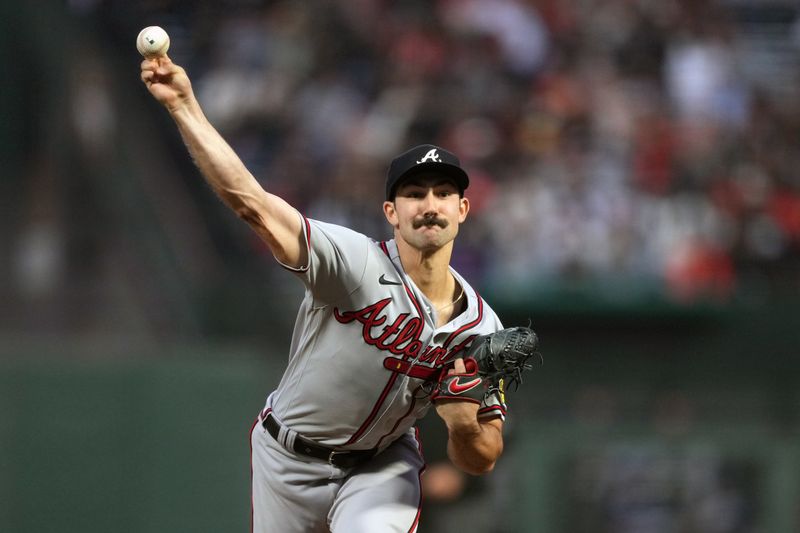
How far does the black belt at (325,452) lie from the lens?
4160mm

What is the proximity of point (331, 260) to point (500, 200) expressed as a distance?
5.36 m

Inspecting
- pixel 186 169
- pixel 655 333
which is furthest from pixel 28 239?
pixel 655 333

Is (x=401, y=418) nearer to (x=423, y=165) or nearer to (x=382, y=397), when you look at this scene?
(x=382, y=397)

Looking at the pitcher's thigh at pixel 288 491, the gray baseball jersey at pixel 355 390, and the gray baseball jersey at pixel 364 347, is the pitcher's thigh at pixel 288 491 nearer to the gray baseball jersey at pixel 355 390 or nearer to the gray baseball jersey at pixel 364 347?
the gray baseball jersey at pixel 355 390

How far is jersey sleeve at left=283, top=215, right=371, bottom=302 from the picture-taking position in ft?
11.9

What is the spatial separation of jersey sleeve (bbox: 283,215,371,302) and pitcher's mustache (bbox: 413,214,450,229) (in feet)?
0.57

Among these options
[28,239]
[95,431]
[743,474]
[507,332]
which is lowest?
[743,474]

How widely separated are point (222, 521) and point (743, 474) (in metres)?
3.41

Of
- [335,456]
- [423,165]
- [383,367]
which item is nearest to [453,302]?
[383,367]

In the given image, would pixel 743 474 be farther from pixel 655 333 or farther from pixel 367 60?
pixel 367 60

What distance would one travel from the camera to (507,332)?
12.7 ft

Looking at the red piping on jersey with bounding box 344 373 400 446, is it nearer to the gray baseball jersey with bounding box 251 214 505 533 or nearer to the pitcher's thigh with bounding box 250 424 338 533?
the gray baseball jersey with bounding box 251 214 505 533

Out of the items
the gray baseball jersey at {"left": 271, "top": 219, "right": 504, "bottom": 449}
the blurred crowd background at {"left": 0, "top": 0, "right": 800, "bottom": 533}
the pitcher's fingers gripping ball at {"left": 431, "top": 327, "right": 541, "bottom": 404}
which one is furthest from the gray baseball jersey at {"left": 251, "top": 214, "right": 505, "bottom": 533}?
the blurred crowd background at {"left": 0, "top": 0, "right": 800, "bottom": 533}

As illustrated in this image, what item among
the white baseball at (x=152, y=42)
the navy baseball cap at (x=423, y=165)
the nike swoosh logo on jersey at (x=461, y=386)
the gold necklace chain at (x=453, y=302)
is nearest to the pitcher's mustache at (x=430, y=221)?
the navy baseball cap at (x=423, y=165)
